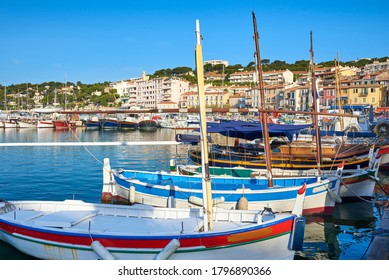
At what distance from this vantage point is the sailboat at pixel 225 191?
38.9 ft

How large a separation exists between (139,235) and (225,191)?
205 inches

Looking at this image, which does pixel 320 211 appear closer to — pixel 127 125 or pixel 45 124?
pixel 127 125

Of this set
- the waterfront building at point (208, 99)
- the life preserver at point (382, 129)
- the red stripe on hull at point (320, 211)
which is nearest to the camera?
the red stripe on hull at point (320, 211)

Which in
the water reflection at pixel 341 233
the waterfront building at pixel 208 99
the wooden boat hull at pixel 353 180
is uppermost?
the waterfront building at pixel 208 99

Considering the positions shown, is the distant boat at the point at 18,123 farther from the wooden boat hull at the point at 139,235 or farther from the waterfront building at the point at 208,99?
the wooden boat hull at the point at 139,235

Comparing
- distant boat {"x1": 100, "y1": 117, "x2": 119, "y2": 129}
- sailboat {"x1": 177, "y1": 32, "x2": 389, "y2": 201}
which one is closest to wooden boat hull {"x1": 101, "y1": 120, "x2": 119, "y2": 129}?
distant boat {"x1": 100, "y1": 117, "x2": 119, "y2": 129}

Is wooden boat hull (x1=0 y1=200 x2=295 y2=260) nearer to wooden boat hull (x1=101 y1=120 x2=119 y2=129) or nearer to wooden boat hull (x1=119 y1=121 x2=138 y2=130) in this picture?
A: wooden boat hull (x1=119 y1=121 x2=138 y2=130)

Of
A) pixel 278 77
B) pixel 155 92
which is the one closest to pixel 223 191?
pixel 278 77

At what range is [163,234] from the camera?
24.6 ft

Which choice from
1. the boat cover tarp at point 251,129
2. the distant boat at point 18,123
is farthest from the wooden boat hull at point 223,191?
the distant boat at point 18,123

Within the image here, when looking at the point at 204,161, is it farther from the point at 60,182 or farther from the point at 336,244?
the point at 60,182

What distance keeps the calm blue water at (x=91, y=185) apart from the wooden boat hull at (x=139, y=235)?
881 mm

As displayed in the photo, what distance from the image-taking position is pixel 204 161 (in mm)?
7109

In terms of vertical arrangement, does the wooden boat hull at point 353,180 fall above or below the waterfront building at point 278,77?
below
